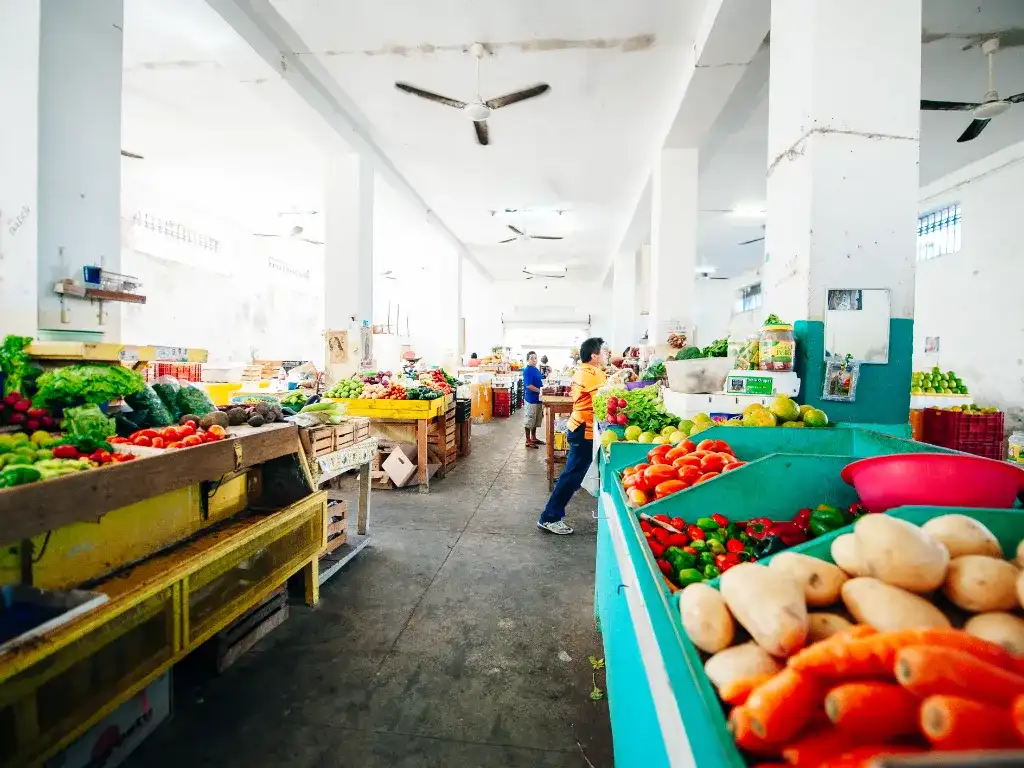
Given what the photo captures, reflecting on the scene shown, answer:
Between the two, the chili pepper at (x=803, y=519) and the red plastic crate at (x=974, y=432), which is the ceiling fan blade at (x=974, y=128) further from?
the chili pepper at (x=803, y=519)

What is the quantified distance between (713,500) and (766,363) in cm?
198

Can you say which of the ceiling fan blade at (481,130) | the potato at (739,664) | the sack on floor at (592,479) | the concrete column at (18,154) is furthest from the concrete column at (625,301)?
the potato at (739,664)

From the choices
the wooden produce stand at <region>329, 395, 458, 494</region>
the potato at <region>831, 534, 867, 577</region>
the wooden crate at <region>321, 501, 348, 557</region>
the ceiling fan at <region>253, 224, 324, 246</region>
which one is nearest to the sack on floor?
the wooden produce stand at <region>329, 395, 458, 494</region>

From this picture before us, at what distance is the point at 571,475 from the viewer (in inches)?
182

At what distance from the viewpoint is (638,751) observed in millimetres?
1259

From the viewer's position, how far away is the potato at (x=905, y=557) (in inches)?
37.5

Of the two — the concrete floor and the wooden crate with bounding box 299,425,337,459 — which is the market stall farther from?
the concrete floor

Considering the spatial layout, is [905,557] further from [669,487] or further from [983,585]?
[669,487]

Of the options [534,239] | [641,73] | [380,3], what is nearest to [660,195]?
[641,73]

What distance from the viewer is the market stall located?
1658 mm

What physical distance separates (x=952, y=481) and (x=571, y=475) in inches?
133

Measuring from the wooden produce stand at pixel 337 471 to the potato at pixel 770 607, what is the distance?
115 inches

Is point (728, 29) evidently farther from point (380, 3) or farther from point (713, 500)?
point (713, 500)

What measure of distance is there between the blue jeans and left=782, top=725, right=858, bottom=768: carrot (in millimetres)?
3831
